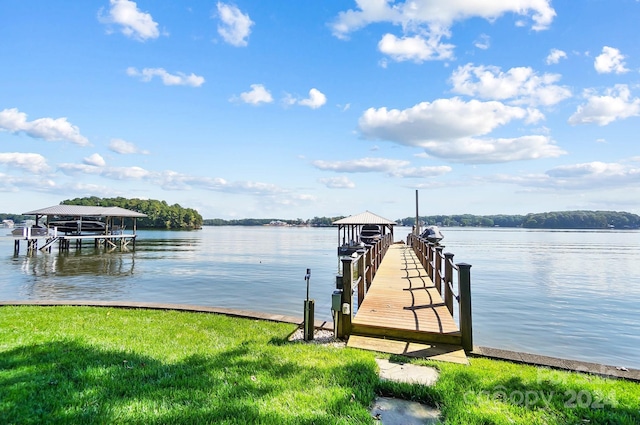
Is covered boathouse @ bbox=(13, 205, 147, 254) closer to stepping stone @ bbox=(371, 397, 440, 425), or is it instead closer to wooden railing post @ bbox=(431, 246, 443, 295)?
wooden railing post @ bbox=(431, 246, 443, 295)

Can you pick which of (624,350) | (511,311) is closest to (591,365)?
(624,350)

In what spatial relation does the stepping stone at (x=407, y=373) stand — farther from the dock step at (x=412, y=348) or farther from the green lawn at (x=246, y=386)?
the dock step at (x=412, y=348)

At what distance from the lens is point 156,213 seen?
108812mm

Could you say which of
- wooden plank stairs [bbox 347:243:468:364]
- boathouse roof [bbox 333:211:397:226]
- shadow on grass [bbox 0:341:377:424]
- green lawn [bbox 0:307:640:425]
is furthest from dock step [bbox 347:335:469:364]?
boathouse roof [bbox 333:211:397:226]

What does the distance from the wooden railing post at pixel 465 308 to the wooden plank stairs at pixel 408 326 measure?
5.0 inches

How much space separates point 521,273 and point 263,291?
16.2 meters

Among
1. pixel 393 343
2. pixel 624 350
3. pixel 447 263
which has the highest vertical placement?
pixel 447 263

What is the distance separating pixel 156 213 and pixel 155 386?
117m

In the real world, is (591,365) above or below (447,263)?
below

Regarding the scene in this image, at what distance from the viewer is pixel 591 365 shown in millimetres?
4402

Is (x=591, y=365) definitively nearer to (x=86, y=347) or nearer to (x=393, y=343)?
(x=393, y=343)

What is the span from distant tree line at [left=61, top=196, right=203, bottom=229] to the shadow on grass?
108 meters

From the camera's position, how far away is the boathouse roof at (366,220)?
30922mm

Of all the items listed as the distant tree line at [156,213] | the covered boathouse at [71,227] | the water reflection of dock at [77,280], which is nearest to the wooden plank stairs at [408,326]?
the water reflection of dock at [77,280]
